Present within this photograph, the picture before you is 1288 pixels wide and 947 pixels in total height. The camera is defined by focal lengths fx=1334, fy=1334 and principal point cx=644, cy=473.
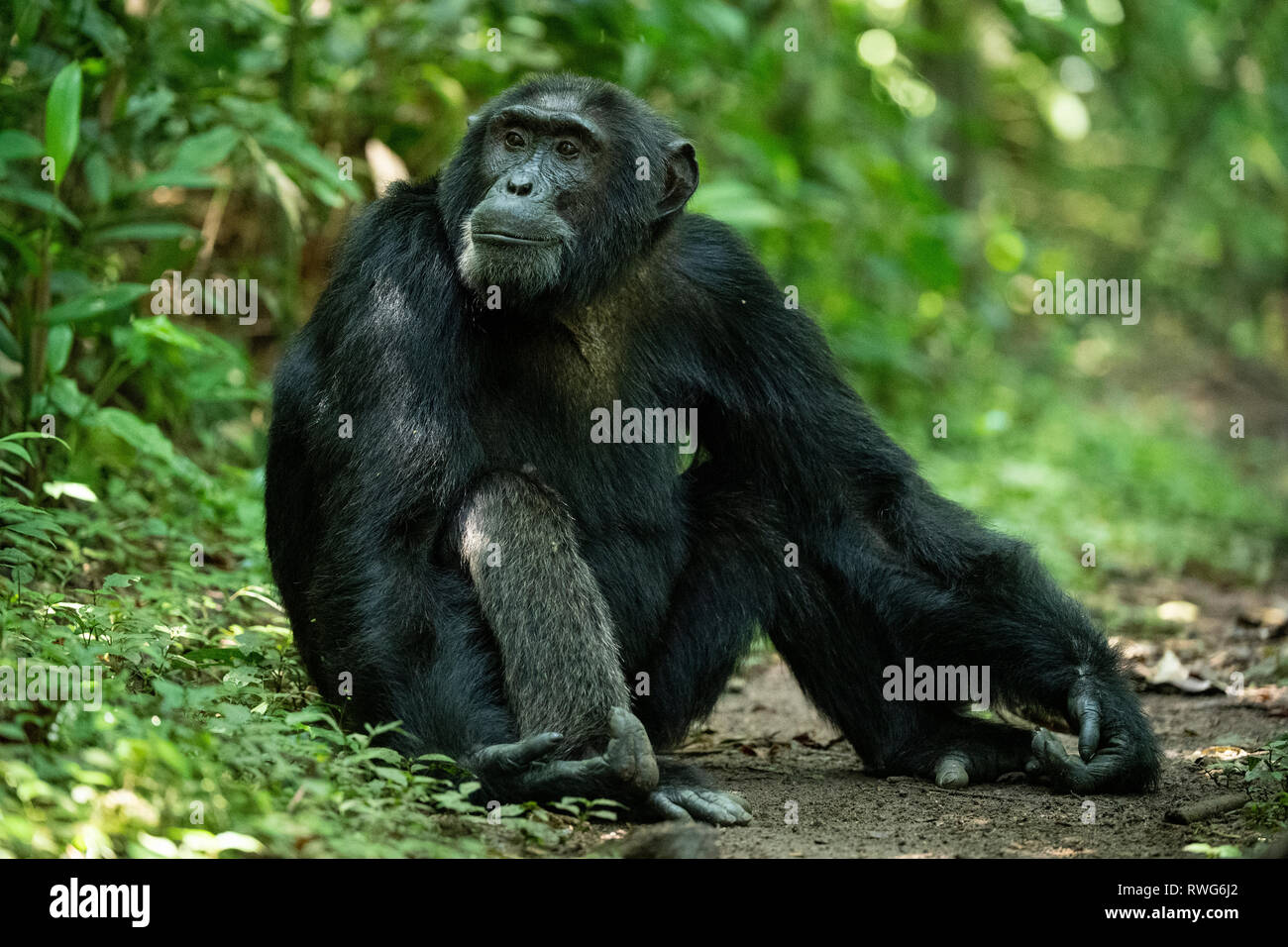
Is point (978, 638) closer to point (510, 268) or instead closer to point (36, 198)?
point (510, 268)

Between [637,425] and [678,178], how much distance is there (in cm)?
132

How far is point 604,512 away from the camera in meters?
6.23

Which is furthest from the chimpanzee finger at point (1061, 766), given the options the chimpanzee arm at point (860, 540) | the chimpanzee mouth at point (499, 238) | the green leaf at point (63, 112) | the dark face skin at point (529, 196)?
the green leaf at point (63, 112)

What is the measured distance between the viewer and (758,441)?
266 inches

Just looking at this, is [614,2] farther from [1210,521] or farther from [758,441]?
[1210,521]

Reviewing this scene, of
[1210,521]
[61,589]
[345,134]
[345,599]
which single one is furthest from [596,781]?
[1210,521]

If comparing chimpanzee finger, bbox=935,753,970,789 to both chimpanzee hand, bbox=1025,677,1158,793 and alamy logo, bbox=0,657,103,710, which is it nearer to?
chimpanzee hand, bbox=1025,677,1158,793

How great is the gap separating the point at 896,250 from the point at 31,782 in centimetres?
1195

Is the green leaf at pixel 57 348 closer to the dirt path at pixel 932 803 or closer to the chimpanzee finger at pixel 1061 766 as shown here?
the dirt path at pixel 932 803

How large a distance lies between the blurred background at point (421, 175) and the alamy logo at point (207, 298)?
0.60ft

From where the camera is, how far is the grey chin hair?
5.94 m

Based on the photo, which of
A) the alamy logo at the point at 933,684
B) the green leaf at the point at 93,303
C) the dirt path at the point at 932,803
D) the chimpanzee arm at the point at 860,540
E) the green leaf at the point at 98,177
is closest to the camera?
the dirt path at the point at 932,803

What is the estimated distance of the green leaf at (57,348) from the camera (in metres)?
7.36

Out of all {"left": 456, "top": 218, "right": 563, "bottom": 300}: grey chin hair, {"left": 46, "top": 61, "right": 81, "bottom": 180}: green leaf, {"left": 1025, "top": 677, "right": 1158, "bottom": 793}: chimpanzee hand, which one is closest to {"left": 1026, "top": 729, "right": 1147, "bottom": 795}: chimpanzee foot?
{"left": 1025, "top": 677, "right": 1158, "bottom": 793}: chimpanzee hand
